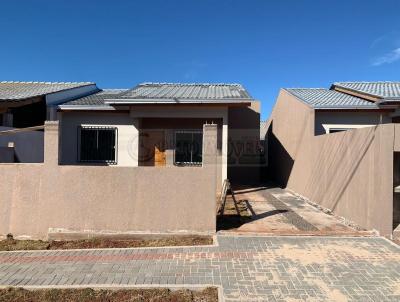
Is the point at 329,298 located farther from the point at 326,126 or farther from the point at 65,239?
the point at 326,126

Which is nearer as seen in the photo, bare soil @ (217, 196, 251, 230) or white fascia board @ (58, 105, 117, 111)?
bare soil @ (217, 196, 251, 230)

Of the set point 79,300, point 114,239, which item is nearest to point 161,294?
point 79,300

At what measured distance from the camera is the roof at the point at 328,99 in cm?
1178

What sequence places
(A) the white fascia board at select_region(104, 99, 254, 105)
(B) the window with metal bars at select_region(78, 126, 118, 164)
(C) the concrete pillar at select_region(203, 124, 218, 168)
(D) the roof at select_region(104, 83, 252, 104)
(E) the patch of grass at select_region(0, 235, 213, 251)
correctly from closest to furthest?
(E) the patch of grass at select_region(0, 235, 213, 251) → (C) the concrete pillar at select_region(203, 124, 218, 168) → (A) the white fascia board at select_region(104, 99, 254, 105) → (D) the roof at select_region(104, 83, 252, 104) → (B) the window with metal bars at select_region(78, 126, 118, 164)

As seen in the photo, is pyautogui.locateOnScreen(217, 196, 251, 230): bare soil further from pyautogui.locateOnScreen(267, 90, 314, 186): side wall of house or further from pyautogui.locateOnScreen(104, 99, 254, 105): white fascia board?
pyautogui.locateOnScreen(267, 90, 314, 186): side wall of house

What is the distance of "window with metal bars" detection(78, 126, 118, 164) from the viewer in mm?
12023

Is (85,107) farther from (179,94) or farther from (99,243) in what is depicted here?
(99,243)

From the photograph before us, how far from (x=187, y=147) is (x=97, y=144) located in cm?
355

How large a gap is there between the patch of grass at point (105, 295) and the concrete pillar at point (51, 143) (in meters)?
2.83

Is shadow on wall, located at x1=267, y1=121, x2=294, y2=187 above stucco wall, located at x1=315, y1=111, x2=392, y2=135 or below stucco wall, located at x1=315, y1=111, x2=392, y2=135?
below

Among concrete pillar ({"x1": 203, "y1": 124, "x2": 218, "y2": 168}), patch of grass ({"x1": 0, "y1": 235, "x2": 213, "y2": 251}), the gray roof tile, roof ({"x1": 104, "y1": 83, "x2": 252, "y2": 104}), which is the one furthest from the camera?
the gray roof tile

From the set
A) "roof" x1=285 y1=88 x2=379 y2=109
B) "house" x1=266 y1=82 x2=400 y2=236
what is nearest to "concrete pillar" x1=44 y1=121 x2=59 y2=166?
"house" x1=266 y1=82 x2=400 y2=236

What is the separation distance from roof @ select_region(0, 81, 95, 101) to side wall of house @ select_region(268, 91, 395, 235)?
409 inches

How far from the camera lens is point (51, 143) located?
20.8ft
